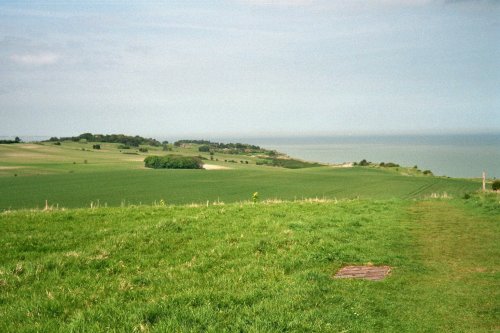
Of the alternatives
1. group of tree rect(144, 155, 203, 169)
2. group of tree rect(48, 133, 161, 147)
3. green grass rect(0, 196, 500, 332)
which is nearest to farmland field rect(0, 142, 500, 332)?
green grass rect(0, 196, 500, 332)

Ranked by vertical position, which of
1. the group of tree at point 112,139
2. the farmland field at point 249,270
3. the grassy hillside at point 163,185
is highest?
the group of tree at point 112,139

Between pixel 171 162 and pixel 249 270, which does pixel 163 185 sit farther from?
pixel 249 270

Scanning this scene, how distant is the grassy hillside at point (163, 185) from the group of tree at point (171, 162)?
4.26 metres

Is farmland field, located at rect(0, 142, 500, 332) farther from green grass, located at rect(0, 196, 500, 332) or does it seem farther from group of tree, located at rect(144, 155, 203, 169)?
group of tree, located at rect(144, 155, 203, 169)

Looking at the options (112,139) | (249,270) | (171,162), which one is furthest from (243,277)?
(112,139)

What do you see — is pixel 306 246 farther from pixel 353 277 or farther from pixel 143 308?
pixel 143 308

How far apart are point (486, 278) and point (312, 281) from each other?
4.65m

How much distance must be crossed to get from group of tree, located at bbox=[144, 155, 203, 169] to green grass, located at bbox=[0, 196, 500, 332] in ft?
234

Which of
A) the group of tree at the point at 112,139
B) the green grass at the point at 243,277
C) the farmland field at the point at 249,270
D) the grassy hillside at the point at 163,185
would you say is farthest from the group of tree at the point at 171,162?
the green grass at the point at 243,277

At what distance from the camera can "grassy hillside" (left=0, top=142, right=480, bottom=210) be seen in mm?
47438

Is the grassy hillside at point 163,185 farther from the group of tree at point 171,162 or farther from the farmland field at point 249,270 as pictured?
the farmland field at point 249,270

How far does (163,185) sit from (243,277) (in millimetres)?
50661

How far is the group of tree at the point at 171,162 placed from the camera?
3506 inches

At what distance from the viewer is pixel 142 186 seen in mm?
57875
